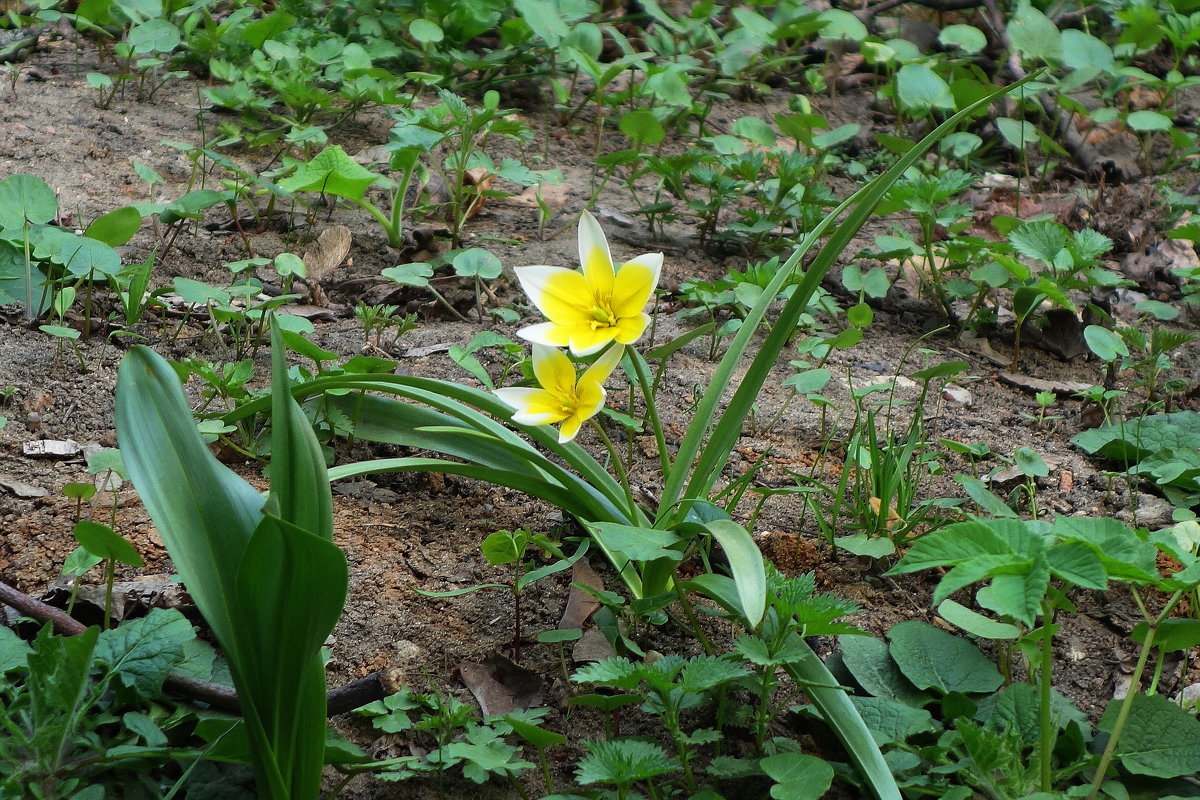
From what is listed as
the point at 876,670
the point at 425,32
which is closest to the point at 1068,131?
the point at 425,32

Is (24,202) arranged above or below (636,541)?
above

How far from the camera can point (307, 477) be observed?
107 centimetres

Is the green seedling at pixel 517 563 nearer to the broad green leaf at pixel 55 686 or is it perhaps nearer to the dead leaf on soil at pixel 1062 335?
the broad green leaf at pixel 55 686

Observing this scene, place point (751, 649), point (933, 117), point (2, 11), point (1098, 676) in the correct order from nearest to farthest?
1. point (751, 649)
2. point (1098, 676)
3. point (933, 117)
4. point (2, 11)

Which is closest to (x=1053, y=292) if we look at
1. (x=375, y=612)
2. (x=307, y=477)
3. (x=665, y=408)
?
(x=665, y=408)

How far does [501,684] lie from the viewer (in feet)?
4.61

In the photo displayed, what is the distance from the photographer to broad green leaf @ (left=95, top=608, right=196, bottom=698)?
4.02ft

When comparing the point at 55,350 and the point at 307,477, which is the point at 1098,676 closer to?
the point at 307,477

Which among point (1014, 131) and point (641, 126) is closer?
point (641, 126)

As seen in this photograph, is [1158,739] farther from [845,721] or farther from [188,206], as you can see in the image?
[188,206]

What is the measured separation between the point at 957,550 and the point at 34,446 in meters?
1.55

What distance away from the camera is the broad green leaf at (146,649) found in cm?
122

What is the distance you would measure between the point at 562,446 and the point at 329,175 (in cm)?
131

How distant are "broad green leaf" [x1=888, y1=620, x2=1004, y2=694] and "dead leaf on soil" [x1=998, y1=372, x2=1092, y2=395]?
A: 106cm
